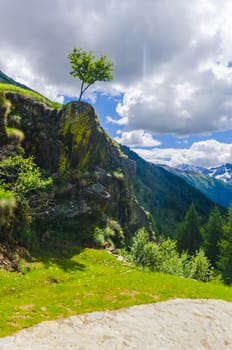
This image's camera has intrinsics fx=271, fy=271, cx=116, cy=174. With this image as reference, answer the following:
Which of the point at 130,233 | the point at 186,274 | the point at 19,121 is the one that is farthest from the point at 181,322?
the point at 130,233

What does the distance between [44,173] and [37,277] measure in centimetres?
2356

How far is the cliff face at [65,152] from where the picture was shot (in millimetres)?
47819

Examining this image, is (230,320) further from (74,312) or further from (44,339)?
(44,339)

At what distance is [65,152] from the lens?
54625 millimetres

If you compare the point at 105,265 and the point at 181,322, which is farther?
the point at 105,265

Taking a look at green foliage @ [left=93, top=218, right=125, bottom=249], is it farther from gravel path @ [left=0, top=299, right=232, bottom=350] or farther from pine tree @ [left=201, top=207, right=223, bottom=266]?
gravel path @ [left=0, top=299, right=232, bottom=350]

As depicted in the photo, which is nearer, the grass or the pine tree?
the grass

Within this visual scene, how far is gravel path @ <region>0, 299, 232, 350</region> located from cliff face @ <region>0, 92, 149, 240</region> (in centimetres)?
2848

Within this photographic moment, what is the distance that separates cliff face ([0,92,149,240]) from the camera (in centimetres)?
4782

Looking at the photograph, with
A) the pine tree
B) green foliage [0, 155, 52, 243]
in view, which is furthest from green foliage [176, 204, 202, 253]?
green foliage [0, 155, 52, 243]

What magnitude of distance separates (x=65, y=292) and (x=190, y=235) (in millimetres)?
69945

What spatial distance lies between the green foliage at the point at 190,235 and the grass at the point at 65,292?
54.7 meters

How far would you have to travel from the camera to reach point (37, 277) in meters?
28.1

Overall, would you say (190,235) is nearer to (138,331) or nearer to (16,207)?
(16,207)
